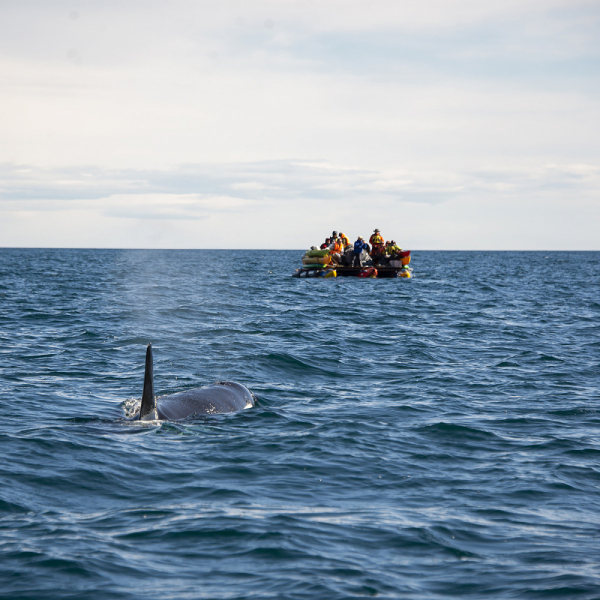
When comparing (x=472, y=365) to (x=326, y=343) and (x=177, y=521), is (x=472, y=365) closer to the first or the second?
(x=326, y=343)

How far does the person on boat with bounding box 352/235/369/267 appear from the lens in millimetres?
53844

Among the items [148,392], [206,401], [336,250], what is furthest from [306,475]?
Result: [336,250]

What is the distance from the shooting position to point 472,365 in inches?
688

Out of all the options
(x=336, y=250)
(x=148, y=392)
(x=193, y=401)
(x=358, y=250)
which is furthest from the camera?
(x=336, y=250)

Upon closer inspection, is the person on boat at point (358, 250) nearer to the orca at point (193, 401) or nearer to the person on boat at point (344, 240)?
the person on boat at point (344, 240)

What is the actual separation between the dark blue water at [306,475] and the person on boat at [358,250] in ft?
111

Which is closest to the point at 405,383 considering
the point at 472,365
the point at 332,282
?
the point at 472,365

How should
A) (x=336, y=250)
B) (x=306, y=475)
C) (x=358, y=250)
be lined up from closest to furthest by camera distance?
(x=306, y=475), (x=358, y=250), (x=336, y=250)

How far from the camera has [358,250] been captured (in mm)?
54125

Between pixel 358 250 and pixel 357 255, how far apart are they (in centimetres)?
74

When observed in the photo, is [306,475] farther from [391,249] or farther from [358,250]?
[391,249]

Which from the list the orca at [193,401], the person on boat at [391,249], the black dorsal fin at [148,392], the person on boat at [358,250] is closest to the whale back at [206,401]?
the orca at [193,401]

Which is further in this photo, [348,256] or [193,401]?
[348,256]

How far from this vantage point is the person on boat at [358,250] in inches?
2120
